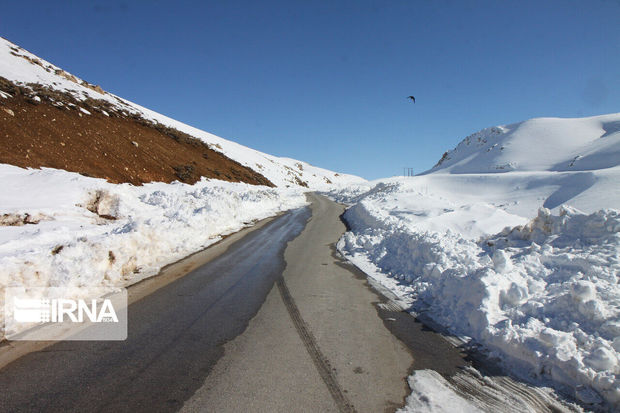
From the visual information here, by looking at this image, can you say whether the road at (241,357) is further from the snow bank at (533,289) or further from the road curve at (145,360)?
the snow bank at (533,289)

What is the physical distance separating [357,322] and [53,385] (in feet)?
12.5

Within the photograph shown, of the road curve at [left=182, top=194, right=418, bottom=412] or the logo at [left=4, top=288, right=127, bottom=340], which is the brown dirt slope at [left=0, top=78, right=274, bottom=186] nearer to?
the logo at [left=4, top=288, right=127, bottom=340]

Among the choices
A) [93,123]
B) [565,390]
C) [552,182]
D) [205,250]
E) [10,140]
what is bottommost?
[565,390]

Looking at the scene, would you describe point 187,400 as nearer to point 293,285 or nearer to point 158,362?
point 158,362

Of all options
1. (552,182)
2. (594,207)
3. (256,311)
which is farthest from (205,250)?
(552,182)

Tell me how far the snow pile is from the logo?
180 millimetres

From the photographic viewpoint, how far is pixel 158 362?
3980 millimetres

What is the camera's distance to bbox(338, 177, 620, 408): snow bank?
388 cm

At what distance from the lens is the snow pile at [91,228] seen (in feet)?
19.7

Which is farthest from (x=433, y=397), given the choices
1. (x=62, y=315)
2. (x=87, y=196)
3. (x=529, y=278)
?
(x=87, y=196)

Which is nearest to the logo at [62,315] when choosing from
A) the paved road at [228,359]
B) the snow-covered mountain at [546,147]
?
the paved road at [228,359]

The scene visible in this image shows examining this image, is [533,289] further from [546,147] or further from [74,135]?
[546,147]

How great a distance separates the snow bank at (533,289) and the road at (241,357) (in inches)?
26.0

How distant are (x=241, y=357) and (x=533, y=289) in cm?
480
